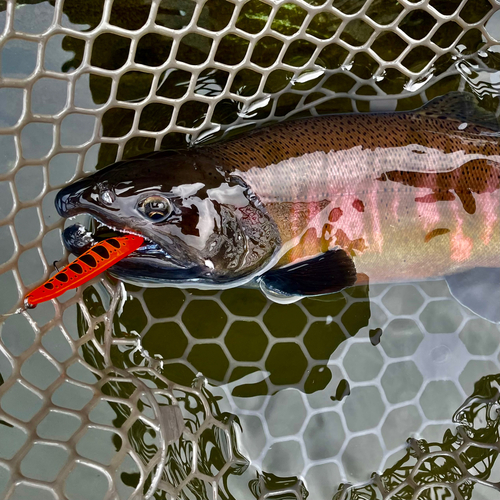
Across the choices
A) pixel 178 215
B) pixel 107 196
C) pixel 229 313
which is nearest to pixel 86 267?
pixel 107 196

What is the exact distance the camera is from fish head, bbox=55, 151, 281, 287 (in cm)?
187

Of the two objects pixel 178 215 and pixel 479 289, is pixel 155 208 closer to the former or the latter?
pixel 178 215

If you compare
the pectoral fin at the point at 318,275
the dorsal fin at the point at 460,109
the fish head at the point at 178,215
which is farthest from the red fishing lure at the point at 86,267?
the dorsal fin at the point at 460,109

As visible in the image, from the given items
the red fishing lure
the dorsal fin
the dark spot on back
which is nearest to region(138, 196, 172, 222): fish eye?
the red fishing lure

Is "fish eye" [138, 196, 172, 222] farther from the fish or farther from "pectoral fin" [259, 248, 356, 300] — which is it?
"pectoral fin" [259, 248, 356, 300]

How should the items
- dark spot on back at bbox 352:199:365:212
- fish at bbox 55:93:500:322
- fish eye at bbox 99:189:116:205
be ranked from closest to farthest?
fish eye at bbox 99:189:116:205 → fish at bbox 55:93:500:322 → dark spot on back at bbox 352:199:365:212

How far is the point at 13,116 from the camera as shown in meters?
2.32

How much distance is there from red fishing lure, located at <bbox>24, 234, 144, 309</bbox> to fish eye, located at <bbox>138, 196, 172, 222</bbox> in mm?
107

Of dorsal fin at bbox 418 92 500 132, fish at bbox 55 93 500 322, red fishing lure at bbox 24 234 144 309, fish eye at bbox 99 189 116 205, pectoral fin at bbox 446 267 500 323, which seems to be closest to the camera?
red fishing lure at bbox 24 234 144 309

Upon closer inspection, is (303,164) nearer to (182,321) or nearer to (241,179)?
(241,179)

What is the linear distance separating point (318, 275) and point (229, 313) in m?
0.59

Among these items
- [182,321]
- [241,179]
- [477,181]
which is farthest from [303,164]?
[182,321]

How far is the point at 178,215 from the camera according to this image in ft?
6.33

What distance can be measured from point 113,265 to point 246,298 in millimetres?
807
